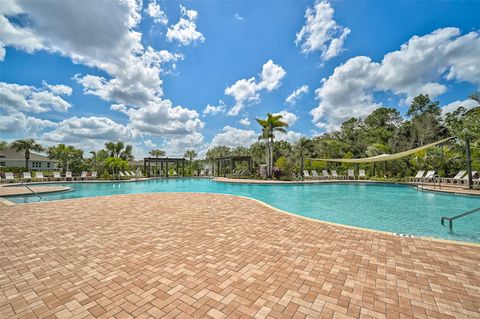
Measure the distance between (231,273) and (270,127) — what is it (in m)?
18.6

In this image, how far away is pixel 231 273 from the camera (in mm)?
2475

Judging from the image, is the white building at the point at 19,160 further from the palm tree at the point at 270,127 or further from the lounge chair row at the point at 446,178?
the lounge chair row at the point at 446,178

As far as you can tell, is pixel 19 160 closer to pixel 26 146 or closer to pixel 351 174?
pixel 26 146

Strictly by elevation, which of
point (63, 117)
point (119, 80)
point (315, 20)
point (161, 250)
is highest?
point (315, 20)

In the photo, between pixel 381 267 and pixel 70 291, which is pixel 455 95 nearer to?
pixel 381 267

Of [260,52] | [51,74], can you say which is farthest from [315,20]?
[51,74]

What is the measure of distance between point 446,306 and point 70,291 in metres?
3.76

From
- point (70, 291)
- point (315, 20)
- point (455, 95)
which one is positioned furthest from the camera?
point (455, 95)

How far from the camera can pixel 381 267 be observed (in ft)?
8.56

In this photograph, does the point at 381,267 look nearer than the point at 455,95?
Yes

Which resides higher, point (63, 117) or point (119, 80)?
point (119, 80)

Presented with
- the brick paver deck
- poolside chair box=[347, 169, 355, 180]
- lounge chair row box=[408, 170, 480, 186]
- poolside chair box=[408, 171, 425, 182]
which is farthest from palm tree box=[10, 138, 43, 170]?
poolside chair box=[408, 171, 425, 182]

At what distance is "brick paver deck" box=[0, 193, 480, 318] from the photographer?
1.85m

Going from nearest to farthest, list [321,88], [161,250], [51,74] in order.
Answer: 1. [161,250]
2. [51,74]
3. [321,88]
